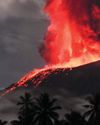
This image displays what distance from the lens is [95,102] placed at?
120 metres

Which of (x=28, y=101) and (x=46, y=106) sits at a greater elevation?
(x=28, y=101)

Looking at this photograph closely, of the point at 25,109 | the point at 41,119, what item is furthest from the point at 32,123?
the point at 25,109

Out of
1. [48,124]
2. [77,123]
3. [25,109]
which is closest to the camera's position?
[48,124]

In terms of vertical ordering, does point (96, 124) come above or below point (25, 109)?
below

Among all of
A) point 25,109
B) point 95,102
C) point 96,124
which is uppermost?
point 25,109

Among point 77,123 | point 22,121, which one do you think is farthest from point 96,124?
point 22,121

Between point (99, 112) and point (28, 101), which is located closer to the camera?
point (99, 112)

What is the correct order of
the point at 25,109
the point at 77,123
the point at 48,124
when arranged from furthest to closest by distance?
1. the point at 25,109
2. the point at 77,123
3. the point at 48,124

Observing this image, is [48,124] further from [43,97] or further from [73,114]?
[73,114]

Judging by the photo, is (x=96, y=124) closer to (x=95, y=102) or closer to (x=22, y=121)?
(x=95, y=102)

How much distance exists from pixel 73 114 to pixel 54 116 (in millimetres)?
10955

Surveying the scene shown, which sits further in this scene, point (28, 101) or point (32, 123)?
point (28, 101)

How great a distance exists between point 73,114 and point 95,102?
741 centimetres

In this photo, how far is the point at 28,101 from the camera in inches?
5197
